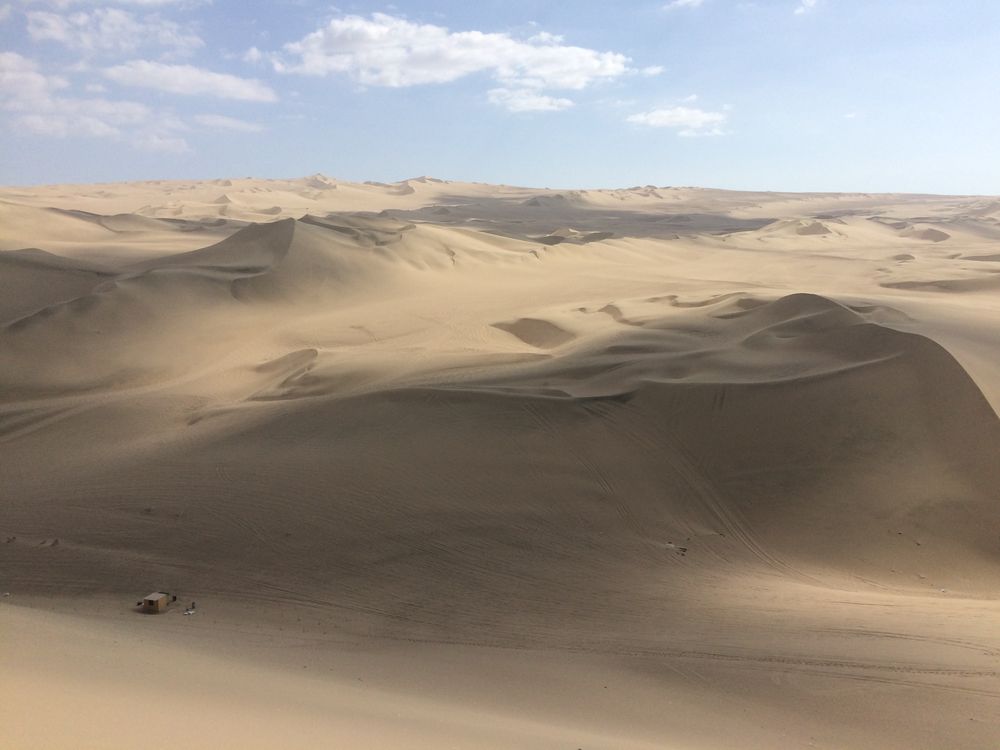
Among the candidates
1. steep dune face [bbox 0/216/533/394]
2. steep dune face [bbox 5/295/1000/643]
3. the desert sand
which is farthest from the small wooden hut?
steep dune face [bbox 0/216/533/394]

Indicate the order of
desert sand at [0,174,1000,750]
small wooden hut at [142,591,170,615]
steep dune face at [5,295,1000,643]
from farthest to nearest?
steep dune face at [5,295,1000,643], small wooden hut at [142,591,170,615], desert sand at [0,174,1000,750]

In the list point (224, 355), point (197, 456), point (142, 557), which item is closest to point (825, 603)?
point (142, 557)

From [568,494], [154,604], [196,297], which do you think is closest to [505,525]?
[568,494]

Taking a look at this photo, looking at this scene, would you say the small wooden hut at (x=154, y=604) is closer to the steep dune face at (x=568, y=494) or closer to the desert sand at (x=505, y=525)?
the desert sand at (x=505, y=525)

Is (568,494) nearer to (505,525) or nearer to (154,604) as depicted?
(505,525)

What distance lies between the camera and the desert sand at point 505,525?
3854mm

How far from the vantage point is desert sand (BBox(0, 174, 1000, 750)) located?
12.6ft

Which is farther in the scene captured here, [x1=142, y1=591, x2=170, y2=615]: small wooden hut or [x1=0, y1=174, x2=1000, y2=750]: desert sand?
[x1=142, y1=591, x2=170, y2=615]: small wooden hut

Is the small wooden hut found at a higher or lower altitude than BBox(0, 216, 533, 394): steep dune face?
lower

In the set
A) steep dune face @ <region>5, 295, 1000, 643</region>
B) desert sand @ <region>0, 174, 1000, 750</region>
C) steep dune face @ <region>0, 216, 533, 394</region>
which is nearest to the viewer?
desert sand @ <region>0, 174, 1000, 750</region>

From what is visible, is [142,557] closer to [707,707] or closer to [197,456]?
[197,456]

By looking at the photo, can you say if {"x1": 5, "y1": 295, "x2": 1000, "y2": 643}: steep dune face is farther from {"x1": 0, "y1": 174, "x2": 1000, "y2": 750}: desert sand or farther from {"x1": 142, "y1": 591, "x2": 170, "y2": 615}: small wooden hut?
{"x1": 142, "y1": 591, "x2": 170, "y2": 615}: small wooden hut

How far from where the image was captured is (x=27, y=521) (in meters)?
6.89

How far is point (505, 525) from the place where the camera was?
21.5 feet
